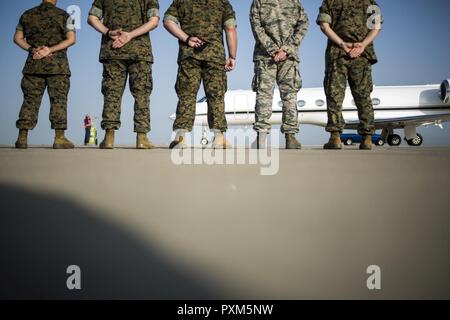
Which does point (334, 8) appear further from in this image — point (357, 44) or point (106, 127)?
point (106, 127)

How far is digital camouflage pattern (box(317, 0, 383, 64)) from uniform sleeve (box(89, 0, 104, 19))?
2.11m

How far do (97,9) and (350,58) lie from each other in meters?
2.49

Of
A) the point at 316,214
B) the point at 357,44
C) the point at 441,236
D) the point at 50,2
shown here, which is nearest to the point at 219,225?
the point at 316,214

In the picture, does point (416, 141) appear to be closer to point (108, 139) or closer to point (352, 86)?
point (352, 86)

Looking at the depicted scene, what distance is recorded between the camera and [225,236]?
31.0 inches

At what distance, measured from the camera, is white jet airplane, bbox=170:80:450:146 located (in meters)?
15.3

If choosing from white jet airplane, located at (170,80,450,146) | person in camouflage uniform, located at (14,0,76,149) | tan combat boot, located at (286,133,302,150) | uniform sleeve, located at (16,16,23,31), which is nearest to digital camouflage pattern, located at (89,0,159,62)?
person in camouflage uniform, located at (14,0,76,149)

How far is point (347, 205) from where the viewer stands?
101 centimetres

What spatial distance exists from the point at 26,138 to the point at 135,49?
146cm

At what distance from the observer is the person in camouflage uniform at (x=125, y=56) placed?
11.0 feet

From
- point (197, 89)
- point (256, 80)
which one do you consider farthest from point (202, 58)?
point (256, 80)

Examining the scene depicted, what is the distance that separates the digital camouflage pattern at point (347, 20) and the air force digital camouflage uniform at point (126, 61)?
66.8 inches

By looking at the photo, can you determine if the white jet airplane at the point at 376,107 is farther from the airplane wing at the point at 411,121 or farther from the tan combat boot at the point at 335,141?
the tan combat boot at the point at 335,141

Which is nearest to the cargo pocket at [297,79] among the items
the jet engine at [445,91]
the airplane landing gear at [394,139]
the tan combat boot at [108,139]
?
the tan combat boot at [108,139]
